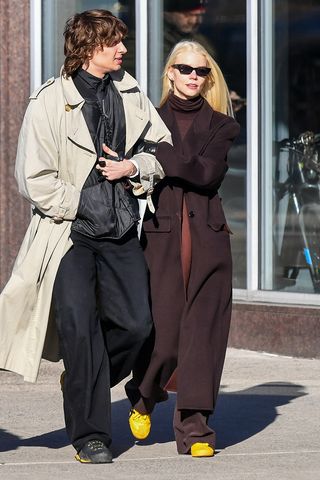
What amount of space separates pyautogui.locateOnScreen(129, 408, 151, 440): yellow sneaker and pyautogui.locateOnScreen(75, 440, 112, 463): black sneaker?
398 mm

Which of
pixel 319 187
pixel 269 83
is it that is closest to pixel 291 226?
pixel 319 187

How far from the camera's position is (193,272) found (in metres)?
6.53

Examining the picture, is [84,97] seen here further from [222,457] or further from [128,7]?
[128,7]

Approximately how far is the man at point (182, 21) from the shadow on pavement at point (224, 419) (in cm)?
313

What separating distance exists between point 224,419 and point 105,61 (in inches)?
87.3

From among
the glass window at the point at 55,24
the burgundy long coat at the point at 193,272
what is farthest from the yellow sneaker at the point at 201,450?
the glass window at the point at 55,24

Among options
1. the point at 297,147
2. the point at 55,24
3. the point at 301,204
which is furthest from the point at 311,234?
the point at 55,24

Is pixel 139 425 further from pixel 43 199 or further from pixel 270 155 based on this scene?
pixel 270 155

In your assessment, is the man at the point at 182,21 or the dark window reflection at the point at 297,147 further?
the man at the point at 182,21

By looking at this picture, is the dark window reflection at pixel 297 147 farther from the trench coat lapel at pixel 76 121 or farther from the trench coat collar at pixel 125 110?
the trench coat lapel at pixel 76 121

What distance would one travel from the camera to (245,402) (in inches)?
326

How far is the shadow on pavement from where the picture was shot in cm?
691

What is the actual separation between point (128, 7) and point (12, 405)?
4169mm

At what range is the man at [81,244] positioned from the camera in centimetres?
621
